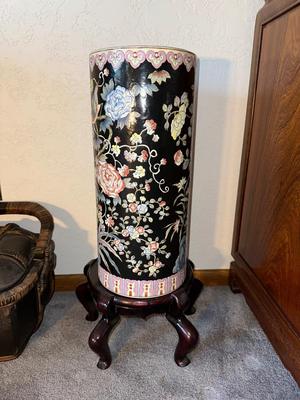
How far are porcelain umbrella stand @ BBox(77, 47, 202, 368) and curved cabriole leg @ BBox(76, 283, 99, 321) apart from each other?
0.13 meters

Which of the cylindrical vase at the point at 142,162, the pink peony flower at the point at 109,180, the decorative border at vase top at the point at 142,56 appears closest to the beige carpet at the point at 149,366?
the cylindrical vase at the point at 142,162

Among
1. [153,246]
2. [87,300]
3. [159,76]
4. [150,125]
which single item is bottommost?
[87,300]

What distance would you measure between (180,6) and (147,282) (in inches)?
38.1

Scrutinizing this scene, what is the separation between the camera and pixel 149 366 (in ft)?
3.61

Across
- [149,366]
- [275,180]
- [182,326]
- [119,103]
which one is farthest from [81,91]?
[149,366]

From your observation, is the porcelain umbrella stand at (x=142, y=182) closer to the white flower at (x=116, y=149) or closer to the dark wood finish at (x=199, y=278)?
the white flower at (x=116, y=149)

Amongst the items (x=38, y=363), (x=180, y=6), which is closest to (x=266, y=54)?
(x=180, y=6)

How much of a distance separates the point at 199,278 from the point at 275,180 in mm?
668

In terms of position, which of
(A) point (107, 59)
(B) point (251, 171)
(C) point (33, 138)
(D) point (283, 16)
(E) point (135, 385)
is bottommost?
(E) point (135, 385)

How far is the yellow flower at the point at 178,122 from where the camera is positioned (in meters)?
0.92

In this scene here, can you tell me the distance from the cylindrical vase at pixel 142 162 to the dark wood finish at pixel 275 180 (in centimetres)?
29

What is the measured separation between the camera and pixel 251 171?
125 cm

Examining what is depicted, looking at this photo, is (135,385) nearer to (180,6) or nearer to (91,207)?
(91,207)

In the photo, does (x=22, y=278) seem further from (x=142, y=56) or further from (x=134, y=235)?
(x=142, y=56)
